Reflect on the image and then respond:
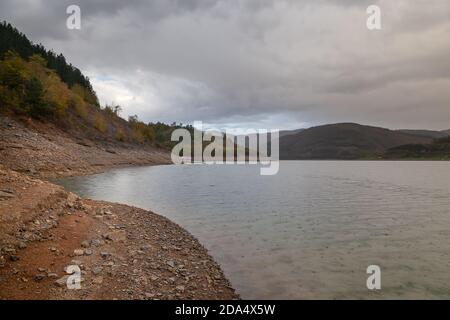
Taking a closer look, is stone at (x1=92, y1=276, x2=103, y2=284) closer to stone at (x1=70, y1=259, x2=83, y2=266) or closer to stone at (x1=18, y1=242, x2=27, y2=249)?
stone at (x1=70, y1=259, x2=83, y2=266)

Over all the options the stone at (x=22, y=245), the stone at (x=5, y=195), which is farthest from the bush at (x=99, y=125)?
the stone at (x=22, y=245)

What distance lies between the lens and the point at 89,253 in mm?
12281

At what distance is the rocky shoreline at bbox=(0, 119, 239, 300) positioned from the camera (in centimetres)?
1010

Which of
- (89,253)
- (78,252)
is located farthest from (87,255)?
(78,252)

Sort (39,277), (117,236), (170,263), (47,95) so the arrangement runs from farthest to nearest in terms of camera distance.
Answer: (47,95) → (117,236) → (170,263) → (39,277)

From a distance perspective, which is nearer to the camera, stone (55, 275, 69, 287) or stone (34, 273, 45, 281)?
stone (55, 275, 69, 287)

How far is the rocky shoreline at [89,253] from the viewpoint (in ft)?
33.1

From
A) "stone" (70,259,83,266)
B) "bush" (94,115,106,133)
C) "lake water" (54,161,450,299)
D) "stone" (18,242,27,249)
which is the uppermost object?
"bush" (94,115,106,133)

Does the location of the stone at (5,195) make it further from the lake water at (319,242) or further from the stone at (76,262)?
the lake water at (319,242)

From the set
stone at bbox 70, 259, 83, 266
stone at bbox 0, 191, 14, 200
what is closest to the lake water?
stone at bbox 70, 259, 83, 266

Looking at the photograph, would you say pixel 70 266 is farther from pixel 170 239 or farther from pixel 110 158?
pixel 110 158

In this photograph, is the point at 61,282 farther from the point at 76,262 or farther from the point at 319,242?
the point at 319,242
